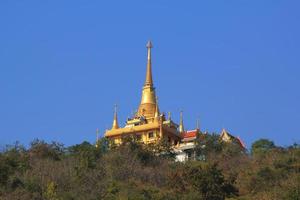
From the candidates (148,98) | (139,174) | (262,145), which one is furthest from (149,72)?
(139,174)

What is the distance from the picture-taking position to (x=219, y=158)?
48.2 meters

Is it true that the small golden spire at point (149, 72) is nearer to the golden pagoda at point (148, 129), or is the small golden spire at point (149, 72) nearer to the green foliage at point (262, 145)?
the golden pagoda at point (148, 129)

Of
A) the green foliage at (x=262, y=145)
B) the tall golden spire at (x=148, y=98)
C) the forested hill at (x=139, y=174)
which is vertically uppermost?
the tall golden spire at (x=148, y=98)

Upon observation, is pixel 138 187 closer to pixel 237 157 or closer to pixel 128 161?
pixel 128 161

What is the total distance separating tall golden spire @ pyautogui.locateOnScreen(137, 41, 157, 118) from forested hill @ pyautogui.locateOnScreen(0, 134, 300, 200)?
1080 centimetres

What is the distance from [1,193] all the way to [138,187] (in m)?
5.95

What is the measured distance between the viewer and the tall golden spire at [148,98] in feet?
202

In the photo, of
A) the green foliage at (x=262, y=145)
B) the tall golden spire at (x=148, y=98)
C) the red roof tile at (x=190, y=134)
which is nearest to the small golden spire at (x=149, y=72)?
the tall golden spire at (x=148, y=98)

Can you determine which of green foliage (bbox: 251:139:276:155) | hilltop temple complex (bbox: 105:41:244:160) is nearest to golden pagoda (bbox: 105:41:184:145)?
hilltop temple complex (bbox: 105:41:244:160)

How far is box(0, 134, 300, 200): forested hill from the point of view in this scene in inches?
Result: 1517

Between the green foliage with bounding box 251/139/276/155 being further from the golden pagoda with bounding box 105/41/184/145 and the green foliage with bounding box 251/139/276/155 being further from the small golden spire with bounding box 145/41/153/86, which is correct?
the small golden spire with bounding box 145/41/153/86

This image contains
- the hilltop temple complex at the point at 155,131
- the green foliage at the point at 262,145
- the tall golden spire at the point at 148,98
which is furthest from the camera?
the tall golden spire at the point at 148,98

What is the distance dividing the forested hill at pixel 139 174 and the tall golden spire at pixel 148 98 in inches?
425

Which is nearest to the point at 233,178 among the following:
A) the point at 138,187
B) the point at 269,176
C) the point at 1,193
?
the point at 269,176
